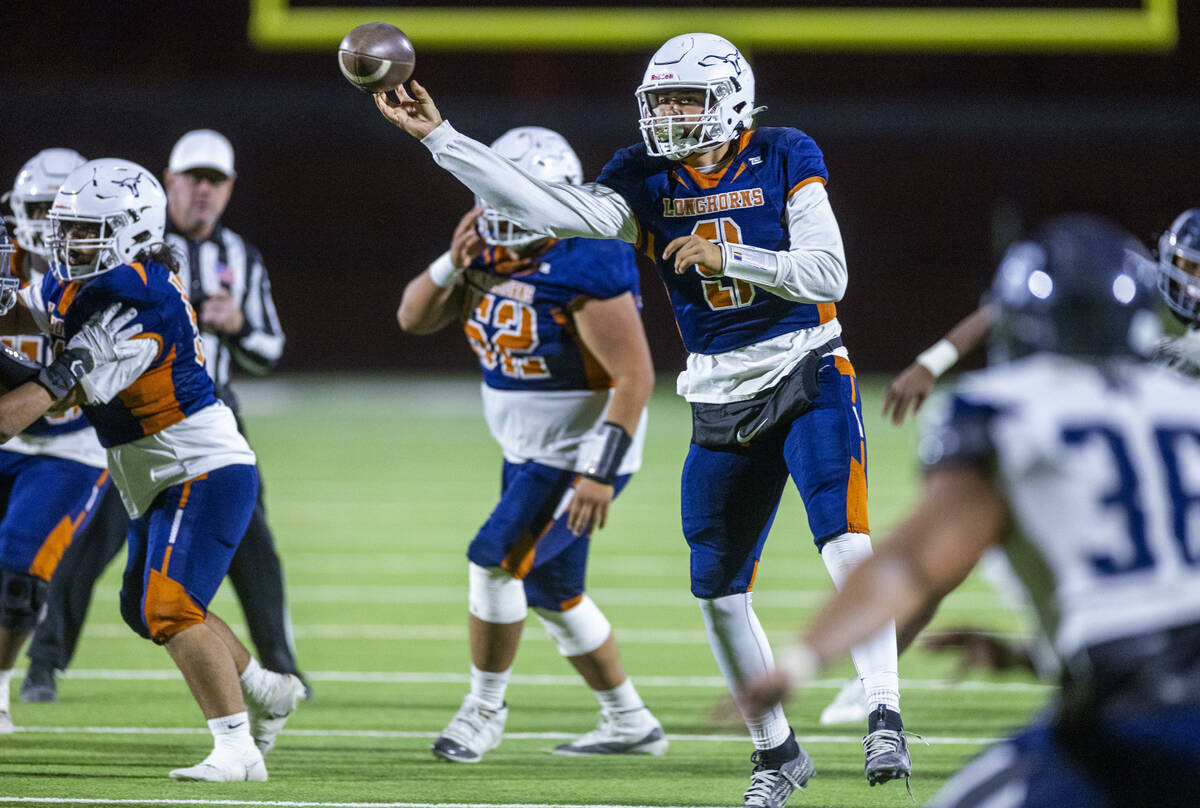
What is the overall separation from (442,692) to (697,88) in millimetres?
2656

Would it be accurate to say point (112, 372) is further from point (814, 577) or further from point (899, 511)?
point (899, 511)

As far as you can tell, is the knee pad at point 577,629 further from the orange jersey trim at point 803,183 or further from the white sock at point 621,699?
the orange jersey trim at point 803,183

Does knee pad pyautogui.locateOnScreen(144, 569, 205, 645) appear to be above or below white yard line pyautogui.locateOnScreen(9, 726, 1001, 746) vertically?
above

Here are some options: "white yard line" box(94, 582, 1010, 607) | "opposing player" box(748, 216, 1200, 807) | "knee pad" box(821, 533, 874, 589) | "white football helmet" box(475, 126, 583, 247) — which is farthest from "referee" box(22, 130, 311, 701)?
"opposing player" box(748, 216, 1200, 807)

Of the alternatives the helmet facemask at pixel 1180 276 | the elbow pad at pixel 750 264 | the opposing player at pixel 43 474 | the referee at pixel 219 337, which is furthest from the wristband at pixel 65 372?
the helmet facemask at pixel 1180 276

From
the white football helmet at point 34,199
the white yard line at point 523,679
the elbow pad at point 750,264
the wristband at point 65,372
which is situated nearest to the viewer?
the elbow pad at point 750,264

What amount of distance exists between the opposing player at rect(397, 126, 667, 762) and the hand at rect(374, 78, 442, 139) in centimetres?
90

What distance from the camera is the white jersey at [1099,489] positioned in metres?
2.17

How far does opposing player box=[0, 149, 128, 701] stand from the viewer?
5.12 meters

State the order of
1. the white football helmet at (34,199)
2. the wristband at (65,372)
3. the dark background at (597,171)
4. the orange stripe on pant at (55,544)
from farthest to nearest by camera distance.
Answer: the dark background at (597,171) → the white football helmet at (34,199) → the orange stripe on pant at (55,544) → the wristband at (65,372)

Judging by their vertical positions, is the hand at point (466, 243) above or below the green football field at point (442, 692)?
above

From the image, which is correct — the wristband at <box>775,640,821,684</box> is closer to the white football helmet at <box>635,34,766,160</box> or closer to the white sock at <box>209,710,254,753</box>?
the white football helmet at <box>635,34,766,160</box>

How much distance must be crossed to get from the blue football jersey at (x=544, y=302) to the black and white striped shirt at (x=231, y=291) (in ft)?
3.76

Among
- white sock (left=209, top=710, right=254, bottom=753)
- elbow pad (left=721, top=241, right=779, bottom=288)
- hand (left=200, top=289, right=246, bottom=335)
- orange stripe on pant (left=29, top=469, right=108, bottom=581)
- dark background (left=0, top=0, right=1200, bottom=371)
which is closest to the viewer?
elbow pad (left=721, top=241, right=779, bottom=288)
